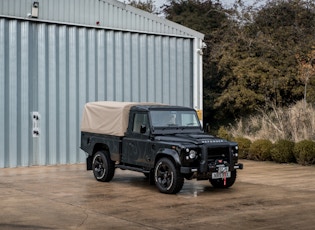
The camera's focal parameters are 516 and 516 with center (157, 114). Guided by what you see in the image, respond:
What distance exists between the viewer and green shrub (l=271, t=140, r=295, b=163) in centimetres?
1716

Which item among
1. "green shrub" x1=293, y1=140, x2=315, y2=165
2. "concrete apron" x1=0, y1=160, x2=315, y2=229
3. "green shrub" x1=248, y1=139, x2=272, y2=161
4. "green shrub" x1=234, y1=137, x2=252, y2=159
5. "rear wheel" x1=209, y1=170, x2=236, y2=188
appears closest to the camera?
"concrete apron" x1=0, y1=160, x2=315, y2=229

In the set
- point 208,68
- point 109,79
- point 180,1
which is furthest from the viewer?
point 180,1

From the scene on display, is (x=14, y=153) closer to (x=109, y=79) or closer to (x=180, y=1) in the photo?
(x=109, y=79)

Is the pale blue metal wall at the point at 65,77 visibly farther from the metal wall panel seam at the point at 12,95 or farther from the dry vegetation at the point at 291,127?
the dry vegetation at the point at 291,127

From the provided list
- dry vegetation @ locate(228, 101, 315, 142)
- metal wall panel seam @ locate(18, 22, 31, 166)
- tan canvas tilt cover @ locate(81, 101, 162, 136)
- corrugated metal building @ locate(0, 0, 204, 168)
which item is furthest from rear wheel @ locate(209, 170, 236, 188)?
dry vegetation @ locate(228, 101, 315, 142)

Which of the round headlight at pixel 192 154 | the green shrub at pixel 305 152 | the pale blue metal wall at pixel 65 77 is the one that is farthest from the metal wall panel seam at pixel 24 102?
the green shrub at pixel 305 152

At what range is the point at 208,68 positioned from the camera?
3059cm

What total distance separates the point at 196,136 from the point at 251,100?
15.8 meters

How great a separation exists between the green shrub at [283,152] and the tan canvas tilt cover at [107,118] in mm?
6580

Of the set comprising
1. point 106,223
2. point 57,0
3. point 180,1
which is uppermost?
point 180,1

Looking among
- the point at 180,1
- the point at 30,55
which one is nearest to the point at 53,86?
the point at 30,55

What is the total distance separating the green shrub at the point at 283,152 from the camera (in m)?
17.2

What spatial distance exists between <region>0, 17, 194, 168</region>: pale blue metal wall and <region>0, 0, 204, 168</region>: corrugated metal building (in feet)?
0.10

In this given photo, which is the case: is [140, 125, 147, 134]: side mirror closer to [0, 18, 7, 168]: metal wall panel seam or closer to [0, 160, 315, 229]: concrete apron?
[0, 160, 315, 229]: concrete apron
